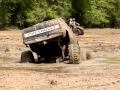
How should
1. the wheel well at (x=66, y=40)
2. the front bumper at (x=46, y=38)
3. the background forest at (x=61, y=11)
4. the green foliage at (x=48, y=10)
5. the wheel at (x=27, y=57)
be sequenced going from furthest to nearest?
the background forest at (x=61, y=11) → the green foliage at (x=48, y=10) → the wheel at (x=27, y=57) → the wheel well at (x=66, y=40) → the front bumper at (x=46, y=38)

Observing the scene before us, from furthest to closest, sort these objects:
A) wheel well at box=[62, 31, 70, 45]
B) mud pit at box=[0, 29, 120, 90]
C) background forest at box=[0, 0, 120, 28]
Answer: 1. background forest at box=[0, 0, 120, 28]
2. wheel well at box=[62, 31, 70, 45]
3. mud pit at box=[0, 29, 120, 90]

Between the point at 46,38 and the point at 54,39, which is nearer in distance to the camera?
the point at 46,38

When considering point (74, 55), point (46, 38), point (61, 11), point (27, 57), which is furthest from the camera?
point (61, 11)

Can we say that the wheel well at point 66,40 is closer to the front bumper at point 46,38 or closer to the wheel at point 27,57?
the front bumper at point 46,38

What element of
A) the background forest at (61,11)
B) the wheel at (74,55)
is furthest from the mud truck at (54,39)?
the background forest at (61,11)

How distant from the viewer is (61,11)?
46.4 metres

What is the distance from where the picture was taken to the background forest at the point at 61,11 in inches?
1767

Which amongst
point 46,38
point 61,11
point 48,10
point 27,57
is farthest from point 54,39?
point 61,11

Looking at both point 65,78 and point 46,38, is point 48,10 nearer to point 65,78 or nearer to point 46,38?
point 46,38

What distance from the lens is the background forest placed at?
44.9 metres

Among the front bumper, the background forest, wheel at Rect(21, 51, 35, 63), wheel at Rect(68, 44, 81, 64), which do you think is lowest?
the background forest

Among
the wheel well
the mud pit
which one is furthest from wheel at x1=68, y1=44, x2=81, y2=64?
the wheel well

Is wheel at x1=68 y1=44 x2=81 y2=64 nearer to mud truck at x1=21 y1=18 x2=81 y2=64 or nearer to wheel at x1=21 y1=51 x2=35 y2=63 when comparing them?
mud truck at x1=21 y1=18 x2=81 y2=64

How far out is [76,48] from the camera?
17.5 meters
